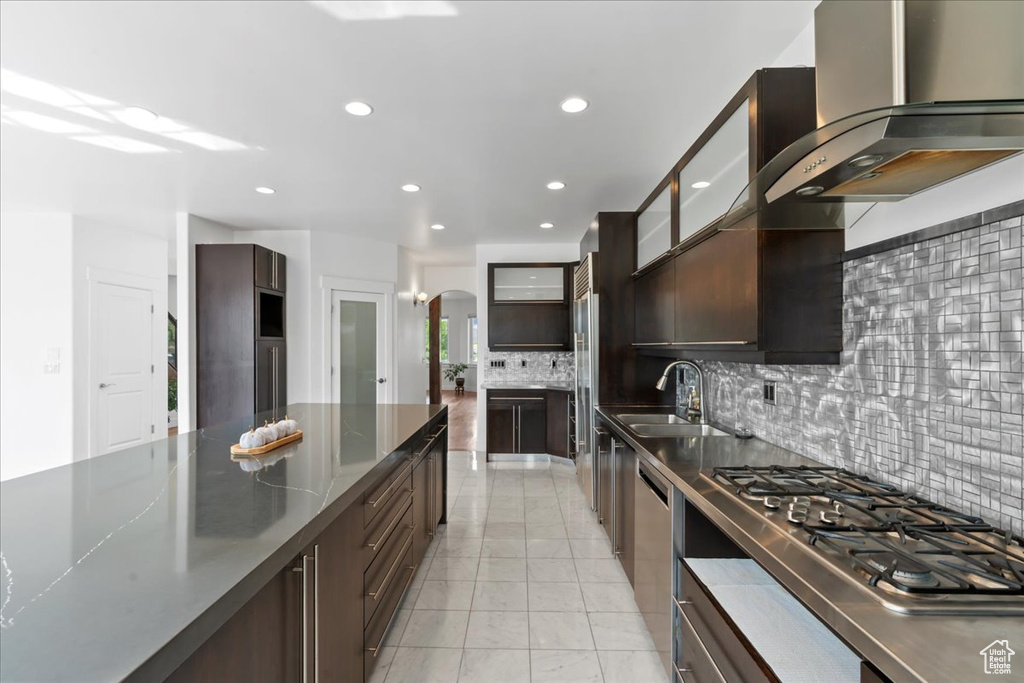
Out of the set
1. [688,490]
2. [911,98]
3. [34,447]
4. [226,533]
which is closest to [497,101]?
[911,98]

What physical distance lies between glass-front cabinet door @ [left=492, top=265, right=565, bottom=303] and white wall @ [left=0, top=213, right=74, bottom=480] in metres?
4.39

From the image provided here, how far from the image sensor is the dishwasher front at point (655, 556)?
172 centimetres

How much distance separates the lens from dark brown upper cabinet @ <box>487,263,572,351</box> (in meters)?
5.60

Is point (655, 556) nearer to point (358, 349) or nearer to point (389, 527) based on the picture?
point (389, 527)

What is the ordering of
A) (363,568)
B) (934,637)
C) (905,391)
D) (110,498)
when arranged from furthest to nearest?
1. (363,568)
2. (905,391)
3. (110,498)
4. (934,637)

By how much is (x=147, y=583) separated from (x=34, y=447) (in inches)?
218

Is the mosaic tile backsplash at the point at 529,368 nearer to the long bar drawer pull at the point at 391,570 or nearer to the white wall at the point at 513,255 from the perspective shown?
the white wall at the point at 513,255

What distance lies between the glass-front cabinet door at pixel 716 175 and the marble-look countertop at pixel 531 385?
3079 mm

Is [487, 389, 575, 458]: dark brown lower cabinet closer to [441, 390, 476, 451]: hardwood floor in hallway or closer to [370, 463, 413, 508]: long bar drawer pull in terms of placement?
[441, 390, 476, 451]: hardwood floor in hallway

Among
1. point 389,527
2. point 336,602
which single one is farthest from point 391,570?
point 336,602

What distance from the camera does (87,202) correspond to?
4.18 metres

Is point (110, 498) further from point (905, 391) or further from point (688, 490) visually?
point (905, 391)

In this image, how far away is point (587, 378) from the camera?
3.85 metres

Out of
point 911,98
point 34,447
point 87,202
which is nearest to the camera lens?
point 911,98
